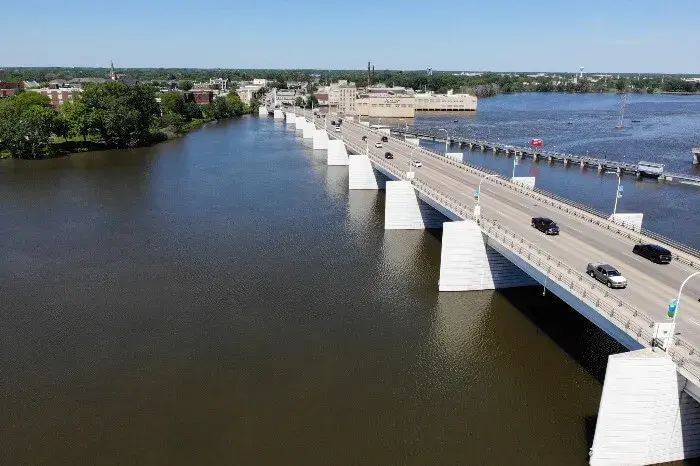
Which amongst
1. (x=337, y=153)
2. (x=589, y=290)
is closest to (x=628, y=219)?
(x=589, y=290)

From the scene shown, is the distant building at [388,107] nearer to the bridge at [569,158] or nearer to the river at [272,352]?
the bridge at [569,158]

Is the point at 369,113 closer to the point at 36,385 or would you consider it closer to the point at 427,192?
the point at 427,192

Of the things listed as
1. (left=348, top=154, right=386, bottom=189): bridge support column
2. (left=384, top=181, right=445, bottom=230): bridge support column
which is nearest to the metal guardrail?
(left=384, top=181, right=445, bottom=230): bridge support column

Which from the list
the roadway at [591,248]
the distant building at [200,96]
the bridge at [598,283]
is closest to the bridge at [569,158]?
the bridge at [598,283]

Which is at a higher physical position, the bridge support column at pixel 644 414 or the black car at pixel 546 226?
the black car at pixel 546 226

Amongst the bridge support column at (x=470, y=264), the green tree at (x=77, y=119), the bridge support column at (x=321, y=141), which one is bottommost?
the bridge support column at (x=470, y=264)

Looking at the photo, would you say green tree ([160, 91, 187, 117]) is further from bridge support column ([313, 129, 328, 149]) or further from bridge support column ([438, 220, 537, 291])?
bridge support column ([438, 220, 537, 291])
